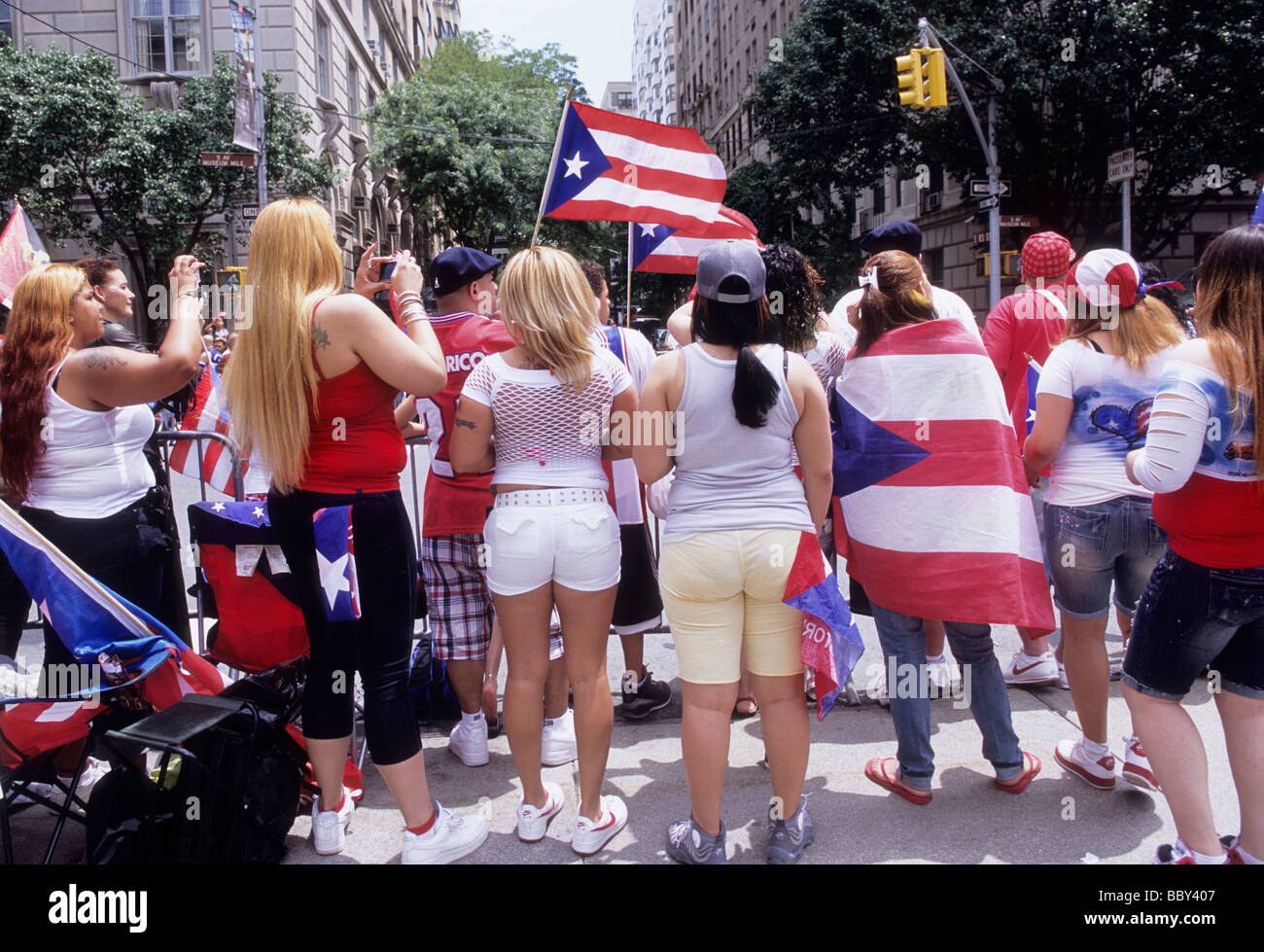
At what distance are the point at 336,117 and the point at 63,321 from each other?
28.4 metres

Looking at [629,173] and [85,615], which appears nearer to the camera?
[85,615]

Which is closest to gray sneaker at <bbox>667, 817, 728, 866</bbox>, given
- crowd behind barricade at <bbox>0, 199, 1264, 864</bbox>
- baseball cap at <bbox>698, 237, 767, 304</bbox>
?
crowd behind barricade at <bbox>0, 199, 1264, 864</bbox>

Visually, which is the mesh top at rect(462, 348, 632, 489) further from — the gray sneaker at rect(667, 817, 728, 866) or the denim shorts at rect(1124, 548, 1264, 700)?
the denim shorts at rect(1124, 548, 1264, 700)

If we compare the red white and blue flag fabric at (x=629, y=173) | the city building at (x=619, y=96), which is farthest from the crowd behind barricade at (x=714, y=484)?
the city building at (x=619, y=96)

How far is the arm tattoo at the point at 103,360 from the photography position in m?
2.99

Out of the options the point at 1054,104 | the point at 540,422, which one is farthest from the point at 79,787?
the point at 1054,104

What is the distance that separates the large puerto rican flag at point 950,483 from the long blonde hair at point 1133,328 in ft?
1.38

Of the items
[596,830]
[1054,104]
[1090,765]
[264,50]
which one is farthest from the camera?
[264,50]

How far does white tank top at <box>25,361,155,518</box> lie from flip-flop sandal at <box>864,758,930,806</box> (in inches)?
116

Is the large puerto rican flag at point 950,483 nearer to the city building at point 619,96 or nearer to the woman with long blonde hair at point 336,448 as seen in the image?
the woman with long blonde hair at point 336,448

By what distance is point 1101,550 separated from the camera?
3.34 m

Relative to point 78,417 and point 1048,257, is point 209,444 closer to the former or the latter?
point 78,417

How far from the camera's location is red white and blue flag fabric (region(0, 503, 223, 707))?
2.78m

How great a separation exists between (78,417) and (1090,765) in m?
3.87
